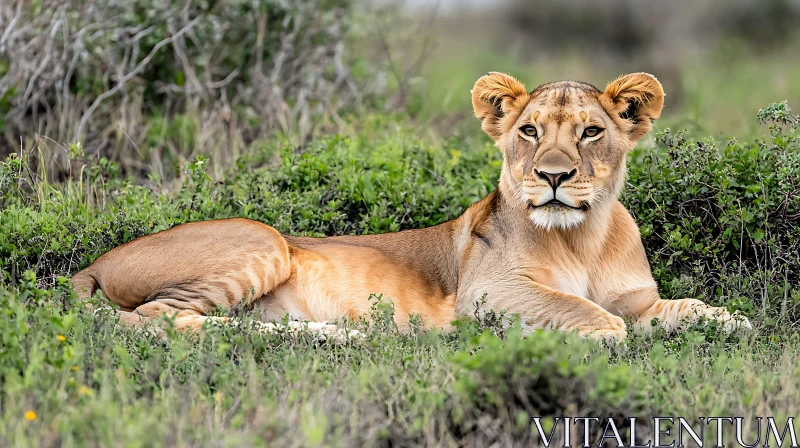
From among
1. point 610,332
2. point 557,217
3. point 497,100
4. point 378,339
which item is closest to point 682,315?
point 610,332

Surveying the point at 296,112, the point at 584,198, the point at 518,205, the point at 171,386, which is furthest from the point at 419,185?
the point at 171,386

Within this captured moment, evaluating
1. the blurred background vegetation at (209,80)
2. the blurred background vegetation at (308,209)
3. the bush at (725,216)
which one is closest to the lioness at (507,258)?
the blurred background vegetation at (308,209)

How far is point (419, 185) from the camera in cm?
618

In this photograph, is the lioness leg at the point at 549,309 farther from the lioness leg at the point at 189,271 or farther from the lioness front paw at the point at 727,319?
the lioness leg at the point at 189,271

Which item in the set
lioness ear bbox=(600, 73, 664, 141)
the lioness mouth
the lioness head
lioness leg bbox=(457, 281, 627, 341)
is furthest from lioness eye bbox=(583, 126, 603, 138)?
lioness leg bbox=(457, 281, 627, 341)

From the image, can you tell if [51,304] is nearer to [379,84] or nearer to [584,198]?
[584,198]

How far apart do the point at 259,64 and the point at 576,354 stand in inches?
216

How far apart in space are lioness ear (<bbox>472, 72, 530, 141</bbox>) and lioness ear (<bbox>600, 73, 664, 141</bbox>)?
1.30 feet

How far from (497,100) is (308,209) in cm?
138

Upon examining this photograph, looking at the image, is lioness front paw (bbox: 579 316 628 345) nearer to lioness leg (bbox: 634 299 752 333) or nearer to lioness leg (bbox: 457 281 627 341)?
lioness leg (bbox: 457 281 627 341)

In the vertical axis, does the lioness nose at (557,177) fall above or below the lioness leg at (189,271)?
above

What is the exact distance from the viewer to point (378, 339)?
13.9 ft

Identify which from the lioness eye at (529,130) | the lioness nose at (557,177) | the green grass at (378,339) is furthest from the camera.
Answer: the lioness eye at (529,130)

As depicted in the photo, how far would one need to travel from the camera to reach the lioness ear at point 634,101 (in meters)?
4.82
